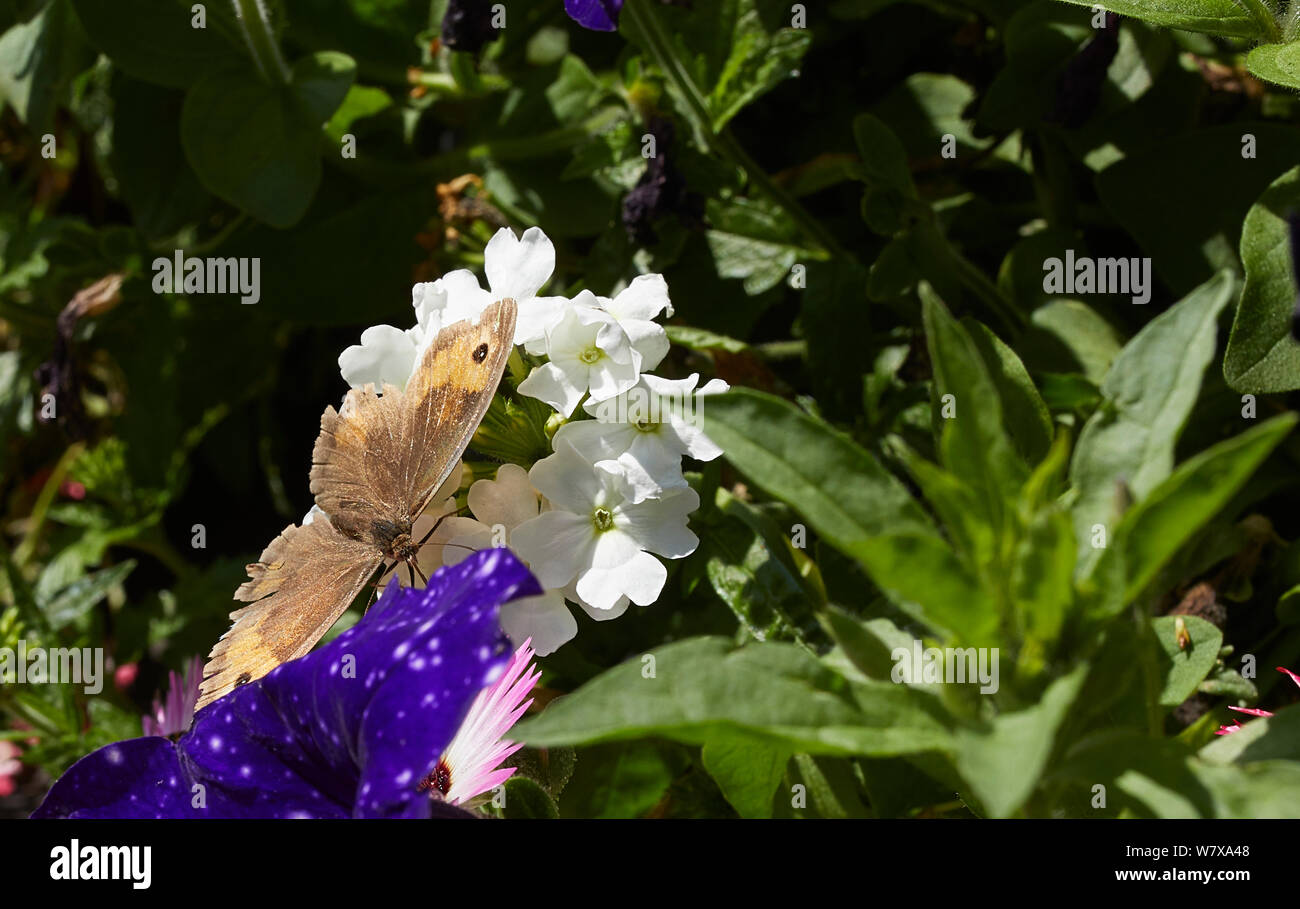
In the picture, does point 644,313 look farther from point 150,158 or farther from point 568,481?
point 150,158

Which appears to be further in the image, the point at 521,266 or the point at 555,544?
the point at 521,266

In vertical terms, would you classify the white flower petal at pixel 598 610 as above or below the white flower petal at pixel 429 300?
below

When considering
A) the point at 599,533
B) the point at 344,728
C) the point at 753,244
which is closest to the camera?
the point at 344,728

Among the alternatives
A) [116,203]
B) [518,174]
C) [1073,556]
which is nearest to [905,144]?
[518,174]

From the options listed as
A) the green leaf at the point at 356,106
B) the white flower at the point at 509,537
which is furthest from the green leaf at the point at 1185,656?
the green leaf at the point at 356,106

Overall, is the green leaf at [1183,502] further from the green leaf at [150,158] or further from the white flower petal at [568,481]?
the green leaf at [150,158]

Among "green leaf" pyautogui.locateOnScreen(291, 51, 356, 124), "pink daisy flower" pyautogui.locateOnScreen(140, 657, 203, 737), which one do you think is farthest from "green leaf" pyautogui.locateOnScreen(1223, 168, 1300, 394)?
"pink daisy flower" pyautogui.locateOnScreen(140, 657, 203, 737)

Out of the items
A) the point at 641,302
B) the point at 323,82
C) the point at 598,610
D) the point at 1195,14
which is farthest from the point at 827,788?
the point at 323,82

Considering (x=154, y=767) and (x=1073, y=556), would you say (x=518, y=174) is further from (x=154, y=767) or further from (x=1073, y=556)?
(x=1073, y=556)
